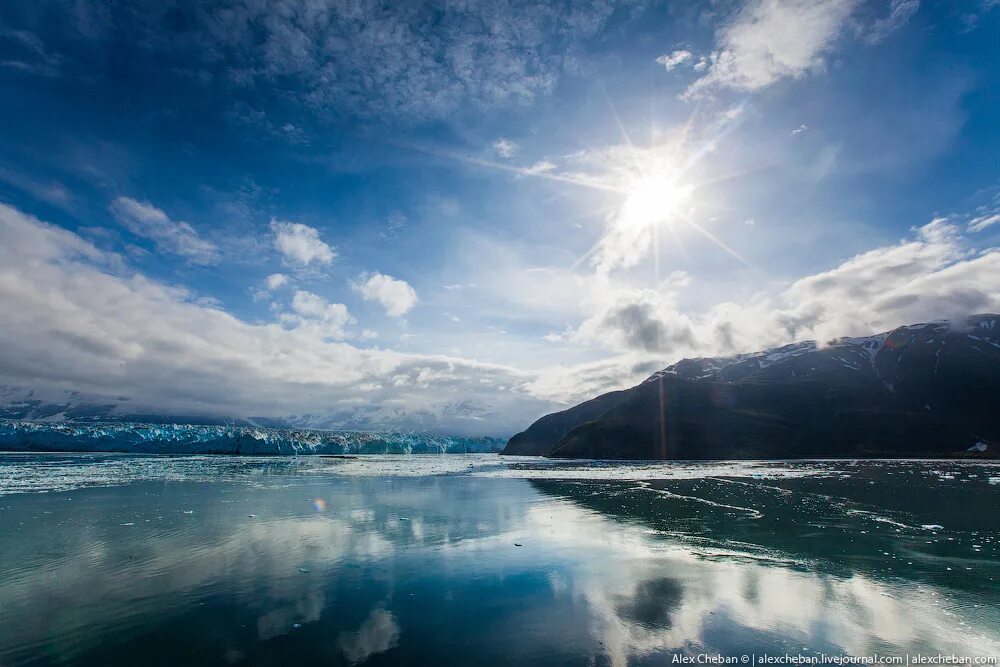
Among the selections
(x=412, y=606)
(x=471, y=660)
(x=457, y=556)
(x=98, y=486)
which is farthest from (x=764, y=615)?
(x=98, y=486)

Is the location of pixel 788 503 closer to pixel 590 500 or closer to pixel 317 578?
pixel 590 500

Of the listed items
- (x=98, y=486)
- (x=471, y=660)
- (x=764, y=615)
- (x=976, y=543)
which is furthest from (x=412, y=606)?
(x=98, y=486)

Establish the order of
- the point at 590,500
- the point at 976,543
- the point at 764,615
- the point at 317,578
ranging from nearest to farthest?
the point at 764,615, the point at 317,578, the point at 976,543, the point at 590,500

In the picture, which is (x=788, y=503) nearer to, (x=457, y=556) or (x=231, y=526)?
(x=457, y=556)

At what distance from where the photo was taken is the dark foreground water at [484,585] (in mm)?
14398

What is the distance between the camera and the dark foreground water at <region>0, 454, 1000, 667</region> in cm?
1440

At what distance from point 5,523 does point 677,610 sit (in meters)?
43.9

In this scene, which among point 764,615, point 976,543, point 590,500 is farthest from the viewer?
point 590,500

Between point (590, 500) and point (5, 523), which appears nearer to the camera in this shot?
point (5, 523)

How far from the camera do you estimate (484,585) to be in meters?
20.5

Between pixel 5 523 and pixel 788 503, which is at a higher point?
pixel 788 503

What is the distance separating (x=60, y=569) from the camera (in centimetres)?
2188

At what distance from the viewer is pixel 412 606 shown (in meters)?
17.8

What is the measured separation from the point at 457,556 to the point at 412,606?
7.84 meters
